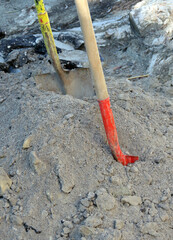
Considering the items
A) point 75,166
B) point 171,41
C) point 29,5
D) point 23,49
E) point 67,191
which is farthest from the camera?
point 29,5

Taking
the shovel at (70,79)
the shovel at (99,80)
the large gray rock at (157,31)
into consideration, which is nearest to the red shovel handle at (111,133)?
the shovel at (99,80)

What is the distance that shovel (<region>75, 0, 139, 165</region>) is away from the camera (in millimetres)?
1875

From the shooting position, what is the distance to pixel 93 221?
180 centimetres

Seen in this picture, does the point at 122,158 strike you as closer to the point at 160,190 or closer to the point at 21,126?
the point at 160,190

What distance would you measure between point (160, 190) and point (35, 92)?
1.55m

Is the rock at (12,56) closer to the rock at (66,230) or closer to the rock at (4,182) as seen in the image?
the rock at (4,182)

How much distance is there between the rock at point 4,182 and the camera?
2005 mm

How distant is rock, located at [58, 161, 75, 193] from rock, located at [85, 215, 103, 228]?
9.8 inches

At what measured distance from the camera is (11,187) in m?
2.04

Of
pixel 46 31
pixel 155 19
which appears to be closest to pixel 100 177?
pixel 46 31

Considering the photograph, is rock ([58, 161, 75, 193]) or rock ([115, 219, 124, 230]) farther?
rock ([58, 161, 75, 193])

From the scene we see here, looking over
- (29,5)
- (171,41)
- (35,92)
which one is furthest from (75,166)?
(29,5)

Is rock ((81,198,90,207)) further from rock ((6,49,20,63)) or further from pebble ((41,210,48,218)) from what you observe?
rock ((6,49,20,63))

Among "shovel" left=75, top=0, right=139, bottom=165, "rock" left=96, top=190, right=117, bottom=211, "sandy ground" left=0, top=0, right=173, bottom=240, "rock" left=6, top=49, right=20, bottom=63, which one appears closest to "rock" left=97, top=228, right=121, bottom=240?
"sandy ground" left=0, top=0, right=173, bottom=240
